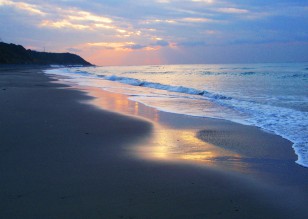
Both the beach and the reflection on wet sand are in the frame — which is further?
the reflection on wet sand

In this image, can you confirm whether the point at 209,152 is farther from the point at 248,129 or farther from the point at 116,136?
the point at 248,129

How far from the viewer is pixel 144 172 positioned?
466 centimetres

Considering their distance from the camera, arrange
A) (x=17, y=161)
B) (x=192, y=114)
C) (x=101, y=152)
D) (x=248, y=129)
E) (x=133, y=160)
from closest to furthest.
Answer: (x=17, y=161)
(x=133, y=160)
(x=101, y=152)
(x=248, y=129)
(x=192, y=114)

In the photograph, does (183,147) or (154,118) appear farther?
(154,118)

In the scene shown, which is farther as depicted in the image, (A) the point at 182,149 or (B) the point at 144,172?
(A) the point at 182,149

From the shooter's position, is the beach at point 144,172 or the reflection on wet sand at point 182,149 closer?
the beach at point 144,172

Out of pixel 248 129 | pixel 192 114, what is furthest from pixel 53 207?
pixel 192 114

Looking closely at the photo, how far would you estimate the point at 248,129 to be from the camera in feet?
27.1

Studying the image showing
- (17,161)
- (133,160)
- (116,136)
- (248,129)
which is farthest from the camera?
(248,129)

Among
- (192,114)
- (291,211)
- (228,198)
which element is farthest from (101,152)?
(192,114)

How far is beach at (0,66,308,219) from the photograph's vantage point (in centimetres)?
350

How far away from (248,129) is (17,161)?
5.61 meters

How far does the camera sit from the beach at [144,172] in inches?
138

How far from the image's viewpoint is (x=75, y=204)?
3.52 m
